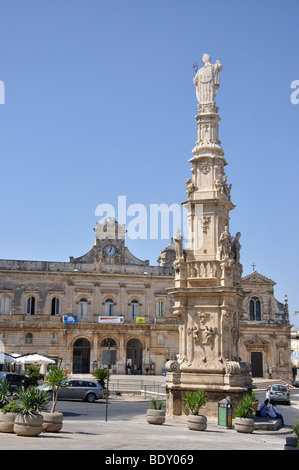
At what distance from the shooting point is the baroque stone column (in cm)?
1886

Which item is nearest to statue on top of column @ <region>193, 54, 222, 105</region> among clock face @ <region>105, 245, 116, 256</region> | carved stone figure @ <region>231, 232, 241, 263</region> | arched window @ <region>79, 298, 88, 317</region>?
carved stone figure @ <region>231, 232, 241, 263</region>

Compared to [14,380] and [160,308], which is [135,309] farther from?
[14,380]

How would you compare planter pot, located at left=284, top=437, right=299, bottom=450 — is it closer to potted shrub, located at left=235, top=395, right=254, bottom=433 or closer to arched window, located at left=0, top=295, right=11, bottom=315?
potted shrub, located at left=235, top=395, right=254, bottom=433

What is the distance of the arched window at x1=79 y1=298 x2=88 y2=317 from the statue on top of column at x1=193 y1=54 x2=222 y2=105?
36.7 meters

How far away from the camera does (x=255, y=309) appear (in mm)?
57906

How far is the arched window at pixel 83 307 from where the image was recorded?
55.6 meters

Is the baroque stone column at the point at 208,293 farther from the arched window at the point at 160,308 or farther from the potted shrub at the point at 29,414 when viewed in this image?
the arched window at the point at 160,308

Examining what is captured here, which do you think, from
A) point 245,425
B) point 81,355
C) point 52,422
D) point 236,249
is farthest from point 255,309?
point 52,422

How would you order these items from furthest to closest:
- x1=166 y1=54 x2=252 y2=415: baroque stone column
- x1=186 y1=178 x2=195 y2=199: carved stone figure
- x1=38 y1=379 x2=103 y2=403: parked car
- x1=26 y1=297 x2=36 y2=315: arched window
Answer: x1=26 y1=297 x2=36 y2=315: arched window
x1=38 y1=379 x2=103 y2=403: parked car
x1=186 y1=178 x2=195 y2=199: carved stone figure
x1=166 y1=54 x2=252 y2=415: baroque stone column

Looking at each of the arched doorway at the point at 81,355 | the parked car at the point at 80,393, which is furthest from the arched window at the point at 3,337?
the parked car at the point at 80,393

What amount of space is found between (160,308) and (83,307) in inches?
304

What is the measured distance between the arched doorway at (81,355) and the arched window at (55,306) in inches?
137
